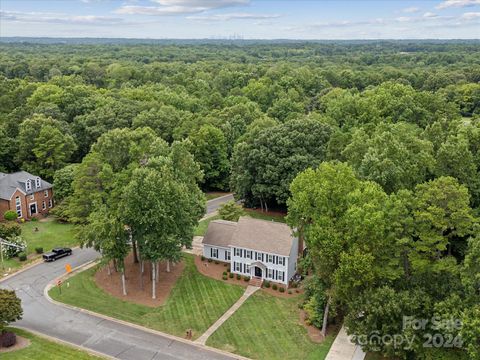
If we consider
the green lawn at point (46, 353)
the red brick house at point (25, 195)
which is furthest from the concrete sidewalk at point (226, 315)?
the red brick house at point (25, 195)

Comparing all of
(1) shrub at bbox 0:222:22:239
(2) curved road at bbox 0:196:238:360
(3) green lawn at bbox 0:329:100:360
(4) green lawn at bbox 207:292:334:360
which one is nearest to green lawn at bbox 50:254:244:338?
(2) curved road at bbox 0:196:238:360

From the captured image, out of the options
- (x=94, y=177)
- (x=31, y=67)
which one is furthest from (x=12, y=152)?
(x=31, y=67)

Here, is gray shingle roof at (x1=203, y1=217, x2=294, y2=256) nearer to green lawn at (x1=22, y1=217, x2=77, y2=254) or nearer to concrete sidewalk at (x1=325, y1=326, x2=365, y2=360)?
concrete sidewalk at (x1=325, y1=326, x2=365, y2=360)

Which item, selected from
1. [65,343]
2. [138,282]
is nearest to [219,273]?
[138,282]

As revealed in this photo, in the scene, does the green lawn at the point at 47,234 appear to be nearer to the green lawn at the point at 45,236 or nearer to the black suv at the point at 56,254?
the green lawn at the point at 45,236

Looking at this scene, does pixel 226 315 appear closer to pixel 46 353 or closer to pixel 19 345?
pixel 46 353

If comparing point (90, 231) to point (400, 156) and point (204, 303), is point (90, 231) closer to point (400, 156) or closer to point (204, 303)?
point (204, 303)
